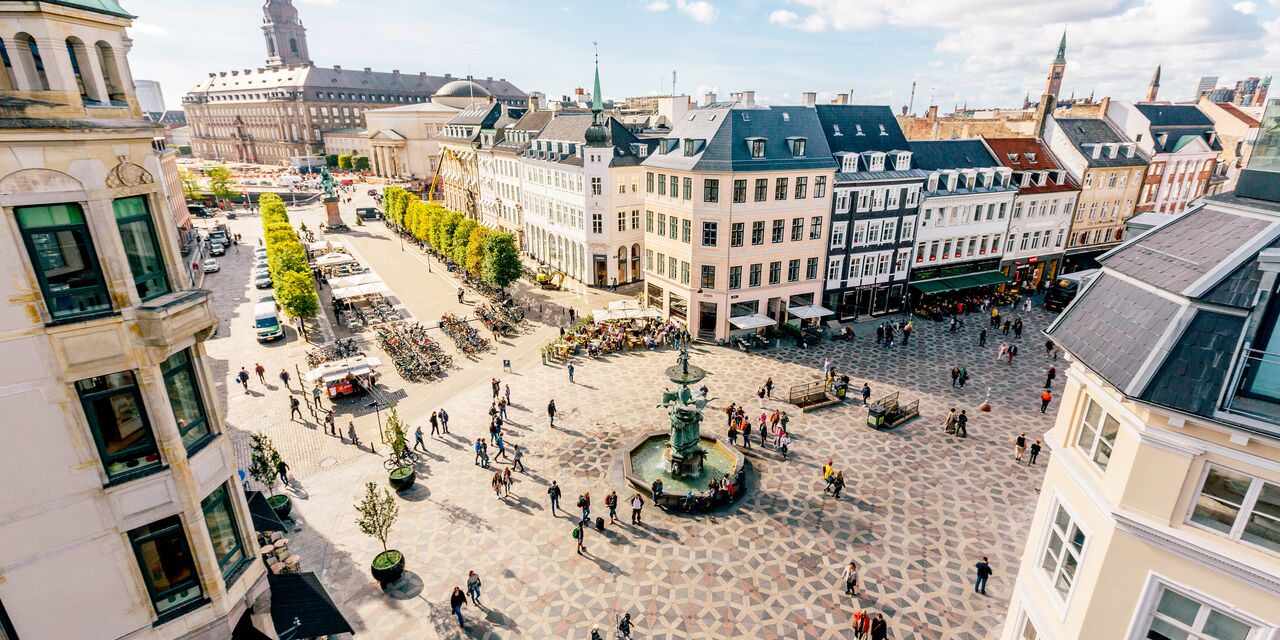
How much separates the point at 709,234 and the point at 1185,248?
30.7 meters

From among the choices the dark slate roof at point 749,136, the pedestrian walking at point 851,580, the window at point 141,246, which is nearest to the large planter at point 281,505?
the window at point 141,246

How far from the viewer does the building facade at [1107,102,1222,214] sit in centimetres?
5506

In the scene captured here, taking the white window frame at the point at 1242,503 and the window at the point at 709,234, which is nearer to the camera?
the white window frame at the point at 1242,503

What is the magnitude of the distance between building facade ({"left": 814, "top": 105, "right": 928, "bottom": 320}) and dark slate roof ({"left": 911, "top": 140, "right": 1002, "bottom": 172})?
8.37 feet

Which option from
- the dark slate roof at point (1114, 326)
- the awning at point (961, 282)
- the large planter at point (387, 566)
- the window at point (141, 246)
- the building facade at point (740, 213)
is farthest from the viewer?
the awning at point (961, 282)

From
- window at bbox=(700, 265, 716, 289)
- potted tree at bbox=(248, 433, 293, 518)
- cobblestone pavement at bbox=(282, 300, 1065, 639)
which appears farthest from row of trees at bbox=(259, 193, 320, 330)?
window at bbox=(700, 265, 716, 289)

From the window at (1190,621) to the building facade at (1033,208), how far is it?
163 ft

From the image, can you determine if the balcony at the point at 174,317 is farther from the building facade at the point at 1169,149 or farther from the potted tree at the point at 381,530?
the building facade at the point at 1169,149

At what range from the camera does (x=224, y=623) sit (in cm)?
1135

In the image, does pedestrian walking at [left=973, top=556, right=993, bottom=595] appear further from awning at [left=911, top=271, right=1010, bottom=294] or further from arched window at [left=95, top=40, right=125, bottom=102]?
awning at [left=911, top=271, right=1010, bottom=294]

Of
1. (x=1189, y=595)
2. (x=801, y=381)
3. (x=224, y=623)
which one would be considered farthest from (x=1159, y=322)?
(x=801, y=381)

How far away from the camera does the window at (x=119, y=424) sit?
31.5 ft

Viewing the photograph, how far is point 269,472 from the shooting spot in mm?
24109

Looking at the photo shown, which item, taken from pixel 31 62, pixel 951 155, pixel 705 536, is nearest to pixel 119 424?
pixel 31 62
